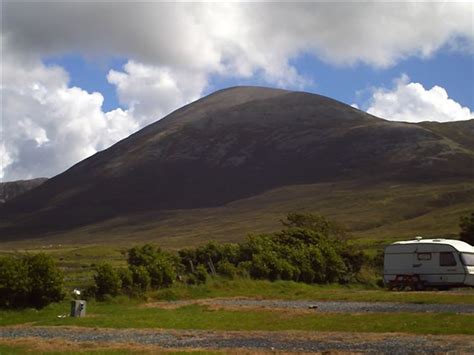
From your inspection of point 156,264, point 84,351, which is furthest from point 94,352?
point 156,264

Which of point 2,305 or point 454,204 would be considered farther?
point 454,204

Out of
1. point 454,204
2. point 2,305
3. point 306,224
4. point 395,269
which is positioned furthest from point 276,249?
point 454,204

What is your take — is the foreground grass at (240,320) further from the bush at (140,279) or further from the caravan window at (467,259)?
the caravan window at (467,259)

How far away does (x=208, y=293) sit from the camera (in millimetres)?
36281

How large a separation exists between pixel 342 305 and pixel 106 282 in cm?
1139

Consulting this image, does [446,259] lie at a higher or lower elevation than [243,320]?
higher

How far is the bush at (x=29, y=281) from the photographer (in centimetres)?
2795

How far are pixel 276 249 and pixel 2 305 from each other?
65.2ft

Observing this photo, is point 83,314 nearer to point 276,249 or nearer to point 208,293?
point 208,293

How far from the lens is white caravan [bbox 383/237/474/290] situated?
127 feet

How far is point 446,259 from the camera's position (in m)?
39.1

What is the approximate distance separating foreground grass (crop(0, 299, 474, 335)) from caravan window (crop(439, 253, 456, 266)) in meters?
15.6

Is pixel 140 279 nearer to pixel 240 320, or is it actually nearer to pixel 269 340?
pixel 240 320

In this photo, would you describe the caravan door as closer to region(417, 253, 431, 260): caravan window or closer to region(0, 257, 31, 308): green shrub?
region(417, 253, 431, 260): caravan window
